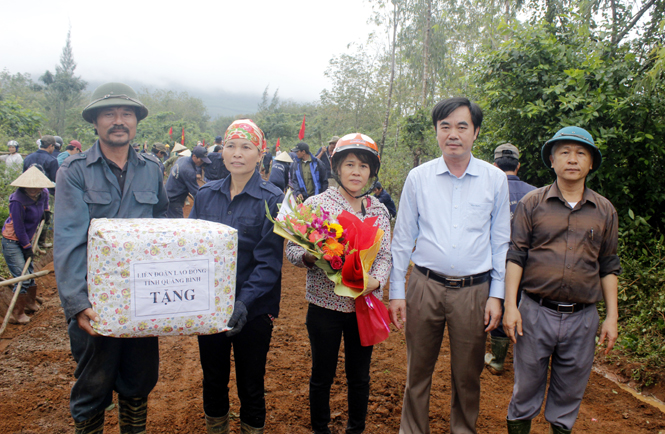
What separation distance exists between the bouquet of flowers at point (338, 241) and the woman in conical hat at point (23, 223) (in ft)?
13.2

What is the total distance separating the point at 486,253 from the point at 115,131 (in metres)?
2.28

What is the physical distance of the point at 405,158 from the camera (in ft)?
35.8

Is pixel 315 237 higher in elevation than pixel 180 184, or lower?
higher

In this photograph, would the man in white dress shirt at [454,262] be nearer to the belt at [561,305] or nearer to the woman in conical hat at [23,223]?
the belt at [561,305]

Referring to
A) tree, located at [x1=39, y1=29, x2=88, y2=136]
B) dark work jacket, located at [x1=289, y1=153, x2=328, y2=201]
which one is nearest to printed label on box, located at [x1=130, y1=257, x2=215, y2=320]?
dark work jacket, located at [x1=289, y1=153, x2=328, y2=201]

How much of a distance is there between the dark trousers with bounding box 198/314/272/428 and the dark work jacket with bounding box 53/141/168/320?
76 centimetres

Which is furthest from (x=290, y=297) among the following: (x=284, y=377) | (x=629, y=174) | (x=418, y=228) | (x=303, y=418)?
(x=629, y=174)

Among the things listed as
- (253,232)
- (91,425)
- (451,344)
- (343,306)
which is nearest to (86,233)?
(253,232)

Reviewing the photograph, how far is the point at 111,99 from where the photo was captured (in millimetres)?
2234

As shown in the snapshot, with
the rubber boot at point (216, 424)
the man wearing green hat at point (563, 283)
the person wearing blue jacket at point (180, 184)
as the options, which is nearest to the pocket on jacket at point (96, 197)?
the rubber boot at point (216, 424)

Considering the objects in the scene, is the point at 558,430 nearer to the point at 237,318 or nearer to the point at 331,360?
the point at 331,360

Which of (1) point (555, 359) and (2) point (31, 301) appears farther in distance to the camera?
(2) point (31, 301)

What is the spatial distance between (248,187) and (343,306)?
0.93 metres

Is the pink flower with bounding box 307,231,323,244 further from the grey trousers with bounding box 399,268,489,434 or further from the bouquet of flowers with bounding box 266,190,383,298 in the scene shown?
the grey trousers with bounding box 399,268,489,434
